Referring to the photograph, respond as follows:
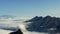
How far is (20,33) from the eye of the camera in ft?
129

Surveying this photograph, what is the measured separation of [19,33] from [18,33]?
0.63 feet

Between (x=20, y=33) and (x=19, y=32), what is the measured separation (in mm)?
261

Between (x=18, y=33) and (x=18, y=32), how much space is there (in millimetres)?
320

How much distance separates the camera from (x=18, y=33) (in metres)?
39.1

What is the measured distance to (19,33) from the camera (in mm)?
39219

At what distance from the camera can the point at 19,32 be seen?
3956 centimetres

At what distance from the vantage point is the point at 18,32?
39.4m

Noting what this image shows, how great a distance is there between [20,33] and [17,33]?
62cm

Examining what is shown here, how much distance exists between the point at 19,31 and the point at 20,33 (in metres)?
0.57

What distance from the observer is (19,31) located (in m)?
39.9

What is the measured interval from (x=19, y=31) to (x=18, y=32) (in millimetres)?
541

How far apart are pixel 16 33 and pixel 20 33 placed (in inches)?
28.8

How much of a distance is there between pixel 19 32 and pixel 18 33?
1.59 feet
